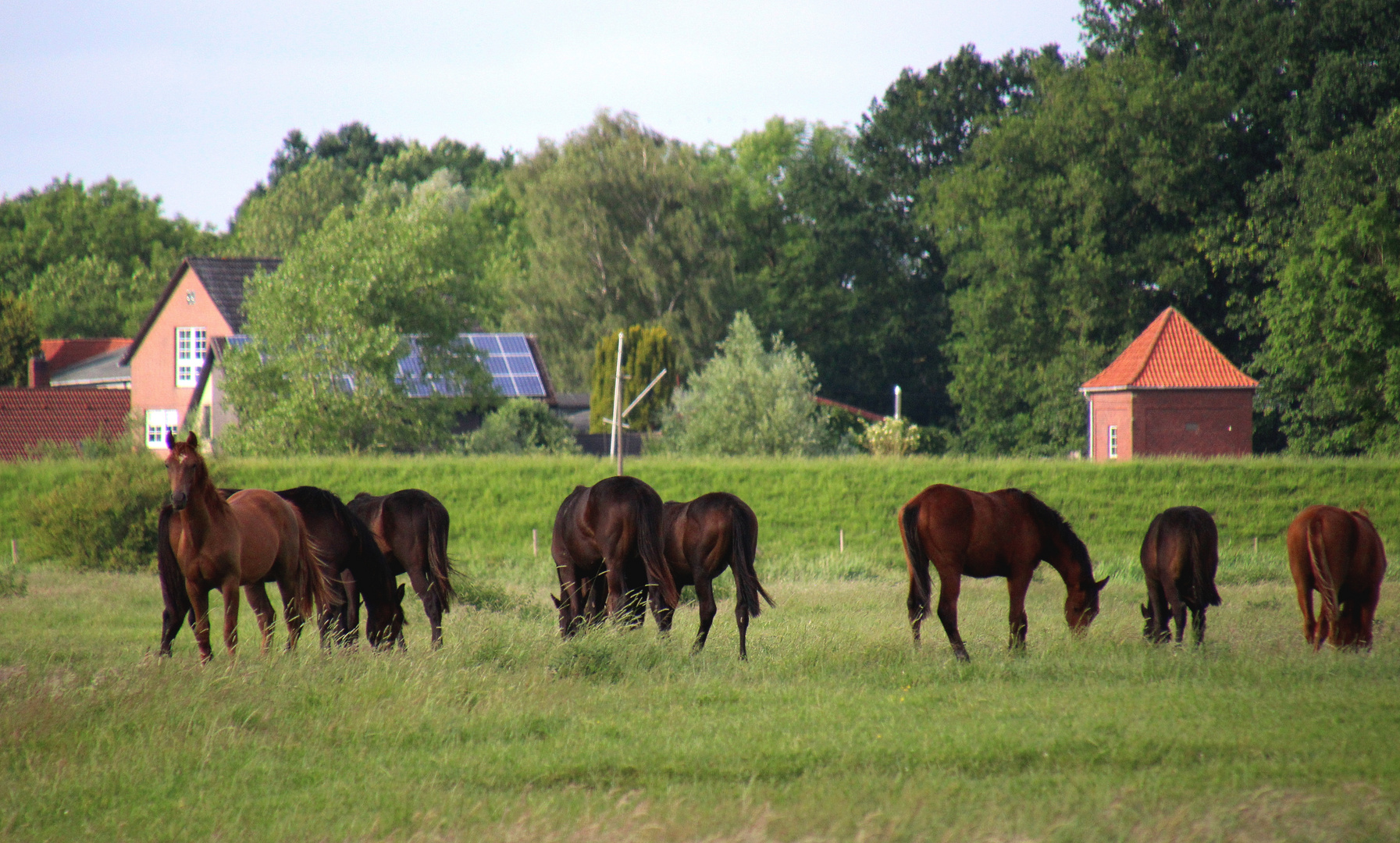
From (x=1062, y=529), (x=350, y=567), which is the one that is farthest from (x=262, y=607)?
(x=1062, y=529)

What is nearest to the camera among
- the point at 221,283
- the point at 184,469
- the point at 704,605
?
the point at 184,469

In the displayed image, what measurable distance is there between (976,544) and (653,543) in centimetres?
287

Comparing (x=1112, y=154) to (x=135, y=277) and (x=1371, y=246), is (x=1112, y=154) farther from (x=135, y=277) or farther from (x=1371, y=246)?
(x=135, y=277)

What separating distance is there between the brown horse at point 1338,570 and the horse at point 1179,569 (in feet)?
2.42

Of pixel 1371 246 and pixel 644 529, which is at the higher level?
pixel 1371 246

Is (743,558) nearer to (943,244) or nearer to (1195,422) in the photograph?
(1195,422)

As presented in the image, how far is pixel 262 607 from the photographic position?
10.5m

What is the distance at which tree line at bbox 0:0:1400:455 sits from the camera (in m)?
40.5

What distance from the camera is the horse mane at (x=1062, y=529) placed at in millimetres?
11000

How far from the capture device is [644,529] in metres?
11.1

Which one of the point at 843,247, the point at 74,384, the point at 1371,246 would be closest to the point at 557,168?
the point at 843,247

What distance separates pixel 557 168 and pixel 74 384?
1012 inches

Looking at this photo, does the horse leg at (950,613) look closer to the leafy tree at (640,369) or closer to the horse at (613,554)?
the horse at (613,554)

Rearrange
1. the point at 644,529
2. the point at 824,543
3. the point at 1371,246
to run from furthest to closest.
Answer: the point at 1371,246
the point at 824,543
the point at 644,529
